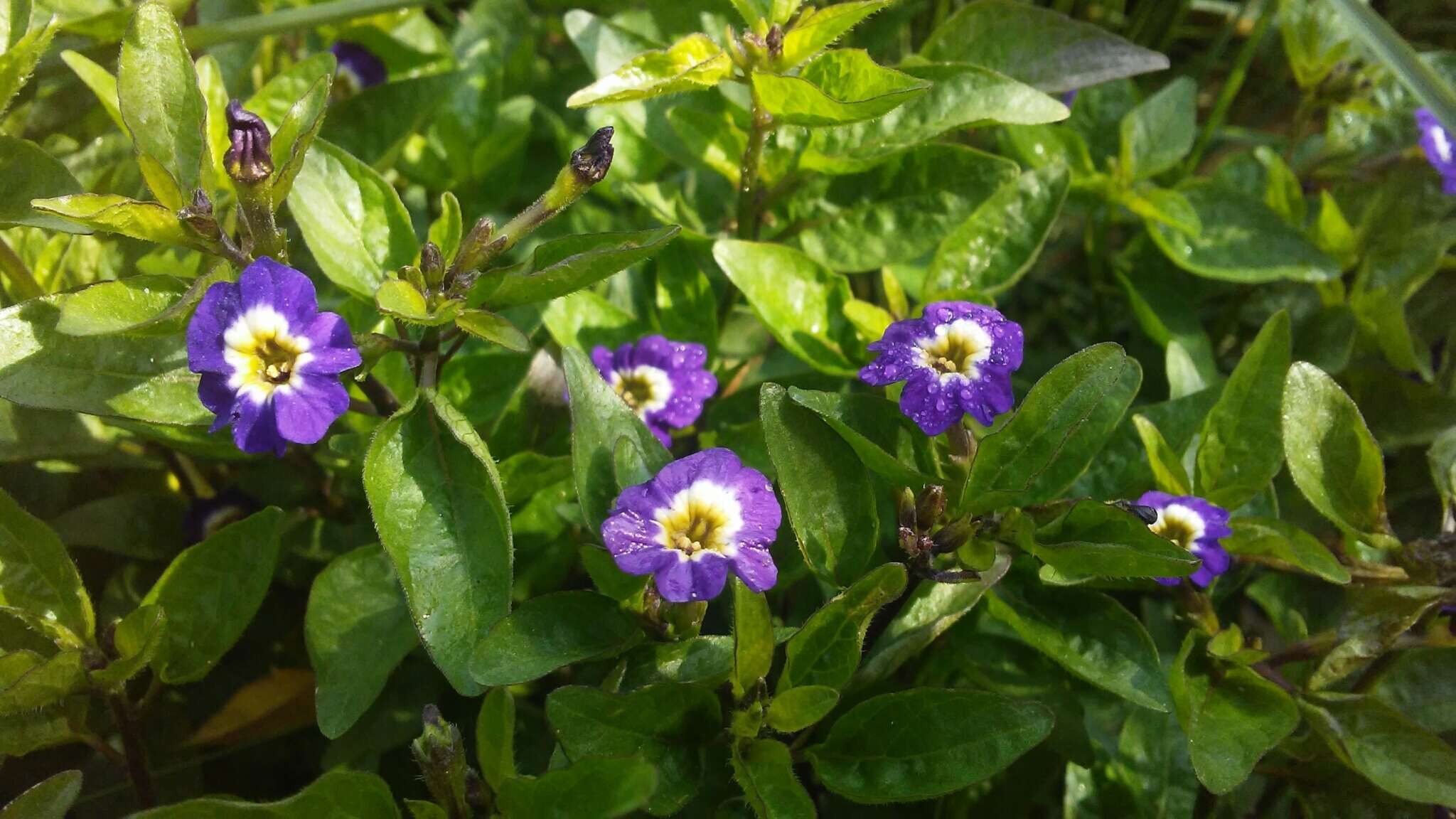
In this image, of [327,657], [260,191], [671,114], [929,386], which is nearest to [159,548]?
[327,657]

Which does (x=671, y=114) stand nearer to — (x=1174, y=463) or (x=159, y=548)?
(x=1174, y=463)

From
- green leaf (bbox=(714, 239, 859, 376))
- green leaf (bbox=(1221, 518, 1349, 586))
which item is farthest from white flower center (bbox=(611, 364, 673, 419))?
green leaf (bbox=(1221, 518, 1349, 586))

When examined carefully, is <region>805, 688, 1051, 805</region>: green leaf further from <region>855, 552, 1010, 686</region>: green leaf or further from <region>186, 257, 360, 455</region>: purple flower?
<region>186, 257, 360, 455</region>: purple flower

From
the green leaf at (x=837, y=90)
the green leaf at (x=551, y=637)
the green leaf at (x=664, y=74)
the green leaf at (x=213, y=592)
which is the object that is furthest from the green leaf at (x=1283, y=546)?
the green leaf at (x=213, y=592)

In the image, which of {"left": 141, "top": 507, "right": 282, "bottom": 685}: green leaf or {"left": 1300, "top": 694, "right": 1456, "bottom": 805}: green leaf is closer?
{"left": 1300, "top": 694, "right": 1456, "bottom": 805}: green leaf

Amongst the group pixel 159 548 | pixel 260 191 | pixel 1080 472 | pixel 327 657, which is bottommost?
pixel 159 548

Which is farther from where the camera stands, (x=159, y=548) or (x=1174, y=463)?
(x=159, y=548)
